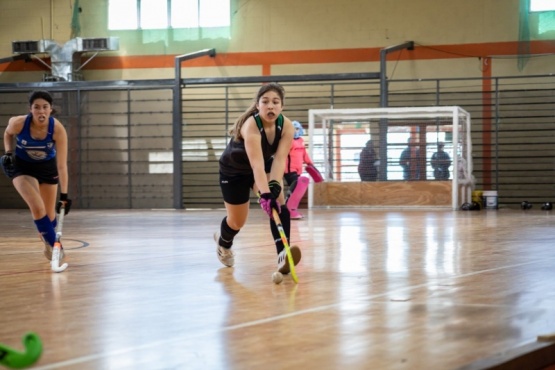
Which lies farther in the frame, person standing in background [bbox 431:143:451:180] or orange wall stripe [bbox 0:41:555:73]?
orange wall stripe [bbox 0:41:555:73]

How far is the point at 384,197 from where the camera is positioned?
2042cm

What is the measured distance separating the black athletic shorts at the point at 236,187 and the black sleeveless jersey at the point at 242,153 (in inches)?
1.8

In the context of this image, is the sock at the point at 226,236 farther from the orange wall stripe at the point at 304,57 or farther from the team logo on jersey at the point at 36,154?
the orange wall stripe at the point at 304,57

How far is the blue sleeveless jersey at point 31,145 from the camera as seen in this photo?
779 centimetres

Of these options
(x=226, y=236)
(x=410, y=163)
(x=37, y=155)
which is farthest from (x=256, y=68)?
(x=226, y=236)

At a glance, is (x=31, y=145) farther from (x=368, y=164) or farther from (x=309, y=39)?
(x=309, y=39)

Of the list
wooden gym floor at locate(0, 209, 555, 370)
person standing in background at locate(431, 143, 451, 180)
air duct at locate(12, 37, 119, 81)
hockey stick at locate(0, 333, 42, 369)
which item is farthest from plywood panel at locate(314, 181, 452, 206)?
hockey stick at locate(0, 333, 42, 369)

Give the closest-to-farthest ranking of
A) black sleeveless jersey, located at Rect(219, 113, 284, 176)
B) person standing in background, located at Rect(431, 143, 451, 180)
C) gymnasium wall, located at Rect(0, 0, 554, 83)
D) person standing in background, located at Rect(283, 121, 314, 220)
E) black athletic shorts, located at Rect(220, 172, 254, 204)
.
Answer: black sleeveless jersey, located at Rect(219, 113, 284, 176) < black athletic shorts, located at Rect(220, 172, 254, 204) < person standing in background, located at Rect(283, 121, 314, 220) < person standing in background, located at Rect(431, 143, 451, 180) < gymnasium wall, located at Rect(0, 0, 554, 83)

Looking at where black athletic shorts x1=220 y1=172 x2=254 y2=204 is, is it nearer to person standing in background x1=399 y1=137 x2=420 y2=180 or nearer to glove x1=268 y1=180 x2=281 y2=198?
glove x1=268 y1=180 x2=281 y2=198

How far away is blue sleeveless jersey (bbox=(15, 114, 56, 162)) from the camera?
7.79 meters

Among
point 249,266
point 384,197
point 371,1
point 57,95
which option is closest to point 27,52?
point 57,95

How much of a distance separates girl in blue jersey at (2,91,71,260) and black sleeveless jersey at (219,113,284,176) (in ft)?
5.27

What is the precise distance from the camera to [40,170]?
8.06 metres

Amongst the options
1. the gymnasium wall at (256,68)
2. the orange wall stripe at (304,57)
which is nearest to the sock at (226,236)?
the gymnasium wall at (256,68)
